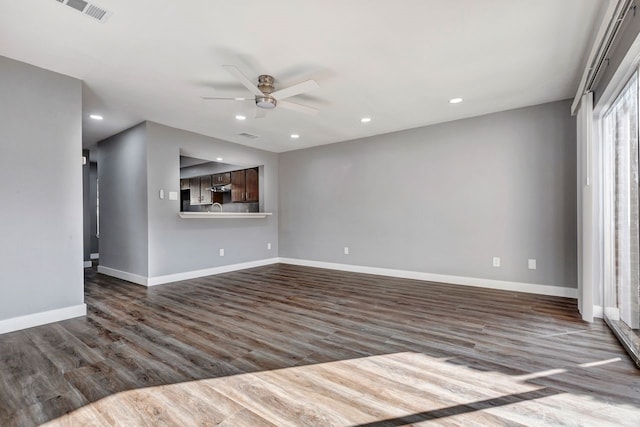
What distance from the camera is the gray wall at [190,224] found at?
14.9ft

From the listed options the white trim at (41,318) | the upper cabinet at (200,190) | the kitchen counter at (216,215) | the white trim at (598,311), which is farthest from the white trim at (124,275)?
the white trim at (598,311)

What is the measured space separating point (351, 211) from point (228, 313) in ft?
10.00

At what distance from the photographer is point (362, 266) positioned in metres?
5.42

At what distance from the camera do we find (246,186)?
6.57 metres

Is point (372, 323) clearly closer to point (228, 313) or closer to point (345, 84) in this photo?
point (228, 313)

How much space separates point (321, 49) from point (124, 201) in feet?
13.8

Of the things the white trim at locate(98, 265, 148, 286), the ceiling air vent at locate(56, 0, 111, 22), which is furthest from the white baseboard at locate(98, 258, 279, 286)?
the ceiling air vent at locate(56, 0, 111, 22)

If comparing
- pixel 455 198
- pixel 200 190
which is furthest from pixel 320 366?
pixel 200 190

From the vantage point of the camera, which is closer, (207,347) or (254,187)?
(207,347)

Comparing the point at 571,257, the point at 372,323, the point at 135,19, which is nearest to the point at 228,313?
the point at 372,323

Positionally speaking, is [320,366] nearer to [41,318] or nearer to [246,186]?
[41,318]

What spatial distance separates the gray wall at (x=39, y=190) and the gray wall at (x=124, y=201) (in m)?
1.41

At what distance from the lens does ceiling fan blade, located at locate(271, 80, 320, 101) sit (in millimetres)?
2766

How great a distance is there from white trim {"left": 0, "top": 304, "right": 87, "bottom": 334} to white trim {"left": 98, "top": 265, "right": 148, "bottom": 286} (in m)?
1.39
